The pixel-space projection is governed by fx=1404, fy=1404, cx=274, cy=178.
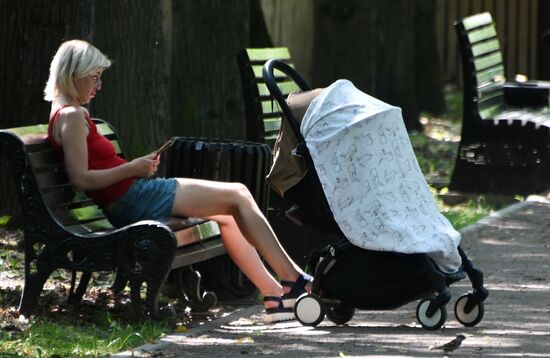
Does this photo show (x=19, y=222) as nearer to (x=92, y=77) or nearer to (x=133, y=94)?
(x=133, y=94)

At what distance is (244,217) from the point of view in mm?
7137

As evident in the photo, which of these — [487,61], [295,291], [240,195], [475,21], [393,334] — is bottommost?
[393,334]

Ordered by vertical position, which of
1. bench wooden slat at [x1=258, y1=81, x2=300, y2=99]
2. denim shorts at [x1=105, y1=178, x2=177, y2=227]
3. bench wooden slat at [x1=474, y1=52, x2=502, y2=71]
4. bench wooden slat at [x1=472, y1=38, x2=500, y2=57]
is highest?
bench wooden slat at [x1=258, y1=81, x2=300, y2=99]

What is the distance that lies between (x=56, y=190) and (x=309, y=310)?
1.45 metres

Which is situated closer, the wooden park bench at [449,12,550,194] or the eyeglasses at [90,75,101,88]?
the eyeglasses at [90,75,101,88]

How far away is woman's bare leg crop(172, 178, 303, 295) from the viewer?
7.11 meters

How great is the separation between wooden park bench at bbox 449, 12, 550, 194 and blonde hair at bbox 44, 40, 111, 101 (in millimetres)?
5267

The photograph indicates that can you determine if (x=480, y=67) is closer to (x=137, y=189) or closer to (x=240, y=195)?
(x=240, y=195)

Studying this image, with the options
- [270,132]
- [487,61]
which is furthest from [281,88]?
[487,61]

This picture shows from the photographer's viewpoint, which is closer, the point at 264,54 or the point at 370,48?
the point at 264,54

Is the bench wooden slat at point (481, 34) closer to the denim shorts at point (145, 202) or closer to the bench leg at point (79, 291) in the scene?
the denim shorts at point (145, 202)

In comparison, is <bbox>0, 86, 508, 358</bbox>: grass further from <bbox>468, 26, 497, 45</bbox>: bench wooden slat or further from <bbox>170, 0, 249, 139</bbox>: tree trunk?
<bbox>468, 26, 497, 45</bbox>: bench wooden slat

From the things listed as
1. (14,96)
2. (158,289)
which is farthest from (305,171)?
(14,96)

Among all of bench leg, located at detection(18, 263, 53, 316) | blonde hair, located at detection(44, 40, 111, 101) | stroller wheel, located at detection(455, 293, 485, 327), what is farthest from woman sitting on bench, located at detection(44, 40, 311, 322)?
stroller wheel, located at detection(455, 293, 485, 327)
